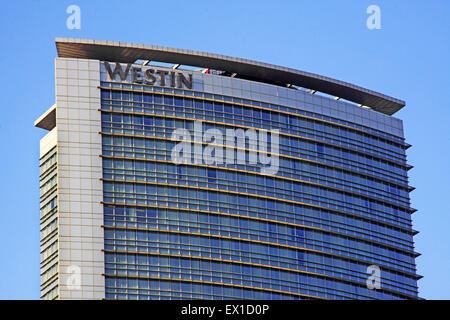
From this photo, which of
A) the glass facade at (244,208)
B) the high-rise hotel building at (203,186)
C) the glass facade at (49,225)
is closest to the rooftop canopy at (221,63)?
the high-rise hotel building at (203,186)

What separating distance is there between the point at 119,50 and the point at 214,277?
40.2 meters

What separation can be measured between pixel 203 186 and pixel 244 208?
314 inches

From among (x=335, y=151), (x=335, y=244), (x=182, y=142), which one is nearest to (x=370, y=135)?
(x=335, y=151)

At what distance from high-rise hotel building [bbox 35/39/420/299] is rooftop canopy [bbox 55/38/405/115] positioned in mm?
330

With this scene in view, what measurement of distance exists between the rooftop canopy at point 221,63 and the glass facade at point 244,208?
347 cm

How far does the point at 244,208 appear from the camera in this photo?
172000mm

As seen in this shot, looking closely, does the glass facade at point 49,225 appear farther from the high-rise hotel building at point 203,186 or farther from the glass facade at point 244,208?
the glass facade at point 244,208

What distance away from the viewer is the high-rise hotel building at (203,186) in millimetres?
161500

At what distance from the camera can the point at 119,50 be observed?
171m

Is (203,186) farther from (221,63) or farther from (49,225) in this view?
(49,225)

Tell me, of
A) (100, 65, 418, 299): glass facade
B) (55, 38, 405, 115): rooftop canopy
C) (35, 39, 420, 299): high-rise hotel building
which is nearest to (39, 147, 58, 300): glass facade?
(35, 39, 420, 299): high-rise hotel building

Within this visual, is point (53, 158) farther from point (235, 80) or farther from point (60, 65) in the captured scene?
point (235, 80)

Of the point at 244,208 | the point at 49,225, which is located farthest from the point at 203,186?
the point at 49,225

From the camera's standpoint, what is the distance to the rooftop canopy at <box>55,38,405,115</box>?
16975cm
